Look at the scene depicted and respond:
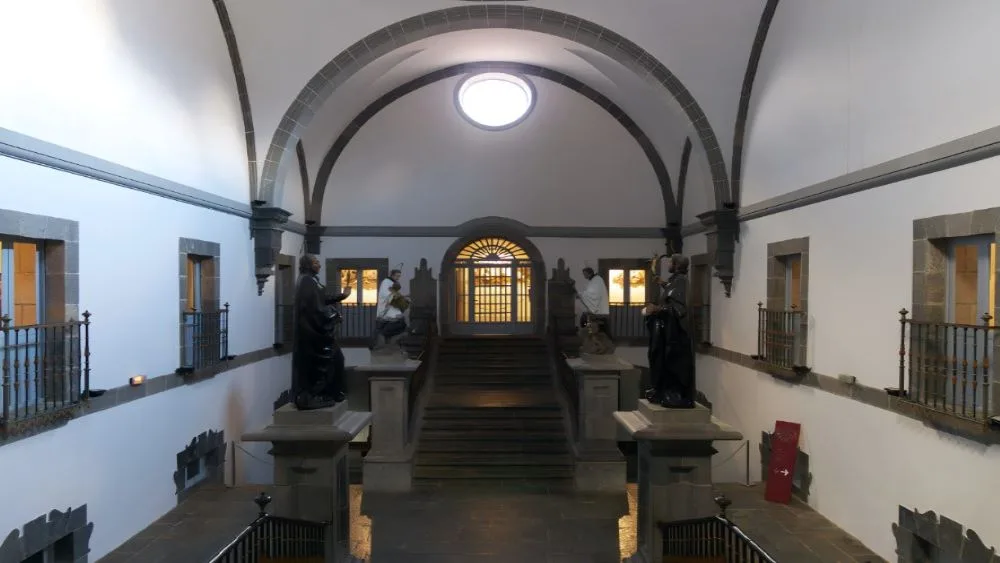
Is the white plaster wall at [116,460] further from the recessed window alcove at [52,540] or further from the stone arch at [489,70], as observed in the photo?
the stone arch at [489,70]

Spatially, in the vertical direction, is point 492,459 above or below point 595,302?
below

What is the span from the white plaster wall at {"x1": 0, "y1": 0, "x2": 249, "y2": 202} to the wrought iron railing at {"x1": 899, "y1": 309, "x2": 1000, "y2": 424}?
25.7 ft

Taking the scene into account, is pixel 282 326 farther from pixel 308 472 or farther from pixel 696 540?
pixel 696 540

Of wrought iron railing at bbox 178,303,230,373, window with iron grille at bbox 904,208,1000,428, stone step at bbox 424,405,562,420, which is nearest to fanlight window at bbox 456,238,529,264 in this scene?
stone step at bbox 424,405,562,420

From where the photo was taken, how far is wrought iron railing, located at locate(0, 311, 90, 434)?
533cm

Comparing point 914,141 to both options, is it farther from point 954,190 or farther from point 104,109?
point 104,109

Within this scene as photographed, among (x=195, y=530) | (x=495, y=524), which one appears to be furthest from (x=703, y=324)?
(x=195, y=530)

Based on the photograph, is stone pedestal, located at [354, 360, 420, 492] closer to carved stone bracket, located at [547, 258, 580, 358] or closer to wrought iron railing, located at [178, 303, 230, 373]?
wrought iron railing, located at [178, 303, 230, 373]

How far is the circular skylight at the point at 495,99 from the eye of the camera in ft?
48.6

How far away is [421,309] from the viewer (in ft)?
48.1

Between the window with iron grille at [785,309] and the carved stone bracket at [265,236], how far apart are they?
766 centimetres

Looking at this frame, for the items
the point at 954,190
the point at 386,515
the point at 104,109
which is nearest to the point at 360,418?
the point at 386,515

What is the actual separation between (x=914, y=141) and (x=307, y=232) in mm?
11831

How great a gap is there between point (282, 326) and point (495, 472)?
515cm
